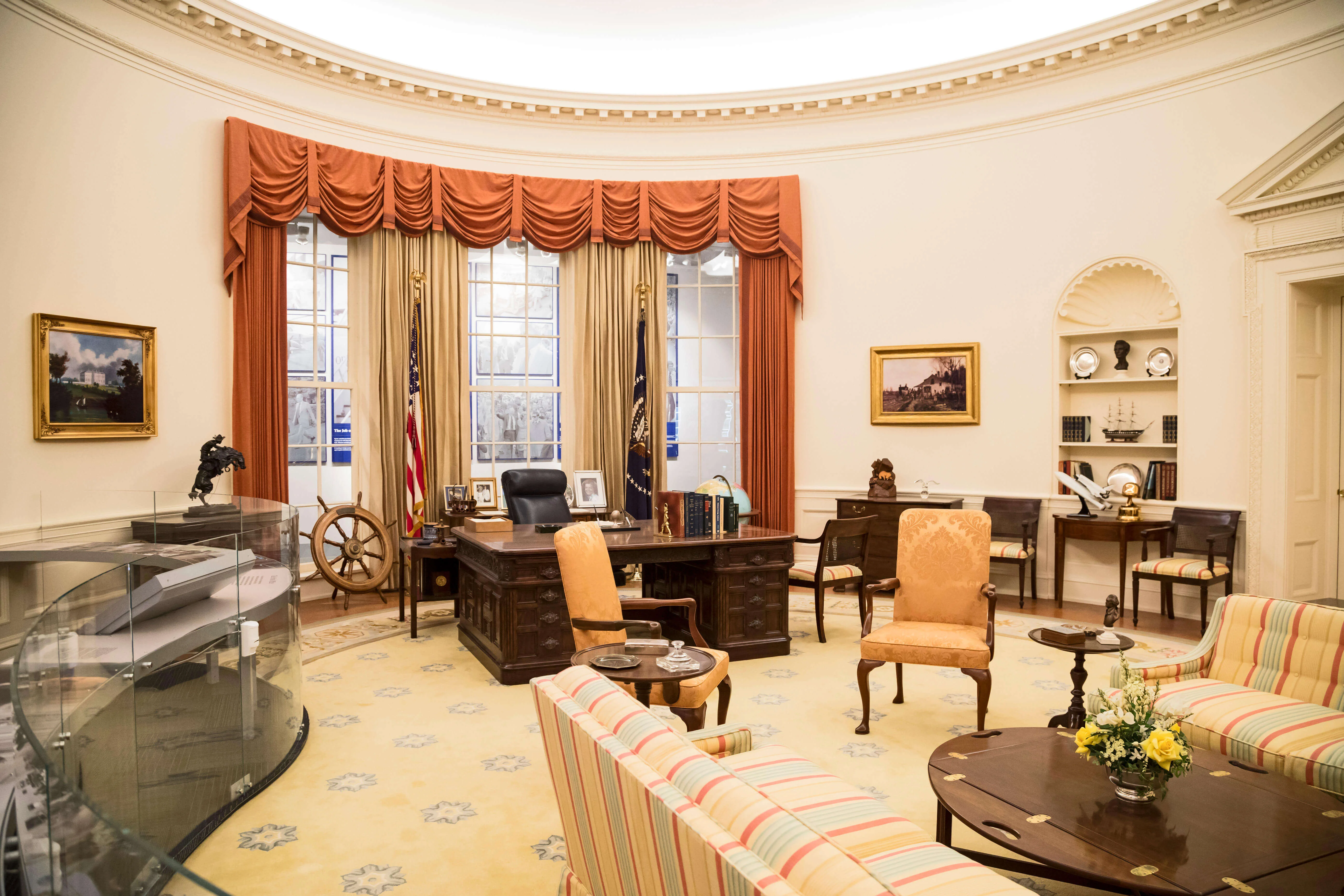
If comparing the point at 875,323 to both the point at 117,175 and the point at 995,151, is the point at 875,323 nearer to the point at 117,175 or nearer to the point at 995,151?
the point at 995,151

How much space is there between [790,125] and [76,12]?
5.98 metres

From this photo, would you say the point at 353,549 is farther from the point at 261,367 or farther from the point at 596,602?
the point at 596,602

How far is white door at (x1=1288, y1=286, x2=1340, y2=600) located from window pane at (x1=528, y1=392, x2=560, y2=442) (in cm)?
635

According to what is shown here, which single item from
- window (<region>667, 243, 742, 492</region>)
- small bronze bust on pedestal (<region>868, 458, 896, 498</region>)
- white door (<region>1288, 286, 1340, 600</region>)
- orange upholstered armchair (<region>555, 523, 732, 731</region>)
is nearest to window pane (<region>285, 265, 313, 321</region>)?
window (<region>667, 243, 742, 492</region>)

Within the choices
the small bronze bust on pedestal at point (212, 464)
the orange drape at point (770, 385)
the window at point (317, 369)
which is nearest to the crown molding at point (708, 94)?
the window at point (317, 369)

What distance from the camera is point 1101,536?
6988 millimetres

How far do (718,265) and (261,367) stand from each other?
4665 millimetres

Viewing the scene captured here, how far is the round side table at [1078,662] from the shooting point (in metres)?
3.86

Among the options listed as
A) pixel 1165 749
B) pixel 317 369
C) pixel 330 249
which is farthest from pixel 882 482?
Answer: pixel 1165 749

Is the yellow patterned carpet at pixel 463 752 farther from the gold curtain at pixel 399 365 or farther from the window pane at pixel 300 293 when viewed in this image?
the window pane at pixel 300 293

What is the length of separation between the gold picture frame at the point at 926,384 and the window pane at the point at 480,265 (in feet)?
12.9

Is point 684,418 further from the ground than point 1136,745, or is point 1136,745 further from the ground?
point 684,418

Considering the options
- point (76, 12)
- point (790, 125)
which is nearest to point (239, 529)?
point (76, 12)

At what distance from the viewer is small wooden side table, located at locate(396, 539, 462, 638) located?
6.22m
